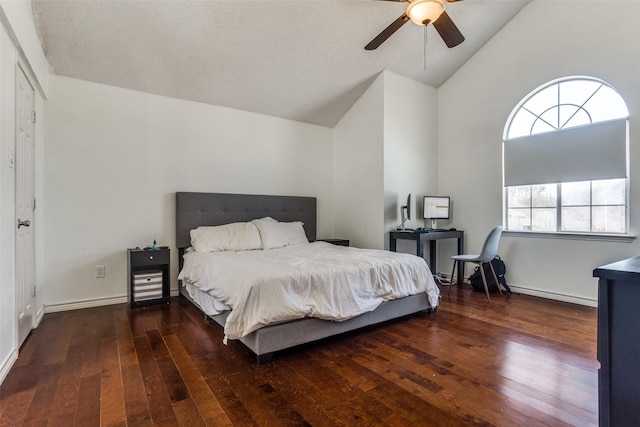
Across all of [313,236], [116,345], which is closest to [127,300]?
[116,345]

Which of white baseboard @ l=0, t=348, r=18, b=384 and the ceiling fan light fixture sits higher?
the ceiling fan light fixture

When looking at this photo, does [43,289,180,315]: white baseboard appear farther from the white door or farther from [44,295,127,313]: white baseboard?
the white door

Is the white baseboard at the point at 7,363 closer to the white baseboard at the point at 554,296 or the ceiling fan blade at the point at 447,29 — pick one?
the ceiling fan blade at the point at 447,29

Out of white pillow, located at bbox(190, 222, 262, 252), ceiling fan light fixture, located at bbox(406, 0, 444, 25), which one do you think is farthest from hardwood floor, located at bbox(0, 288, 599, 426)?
ceiling fan light fixture, located at bbox(406, 0, 444, 25)

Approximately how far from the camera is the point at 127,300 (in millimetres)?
3641

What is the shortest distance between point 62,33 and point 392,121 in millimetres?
3633

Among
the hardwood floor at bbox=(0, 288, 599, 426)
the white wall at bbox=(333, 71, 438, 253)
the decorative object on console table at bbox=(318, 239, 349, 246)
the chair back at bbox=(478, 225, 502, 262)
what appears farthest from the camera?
the decorative object on console table at bbox=(318, 239, 349, 246)

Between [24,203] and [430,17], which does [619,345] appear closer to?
[430,17]

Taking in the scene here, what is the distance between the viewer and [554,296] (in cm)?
380

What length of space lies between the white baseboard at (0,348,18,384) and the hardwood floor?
49 millimetres

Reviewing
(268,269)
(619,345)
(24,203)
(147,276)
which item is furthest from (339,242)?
(619,345)

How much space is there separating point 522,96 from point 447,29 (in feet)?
6.18

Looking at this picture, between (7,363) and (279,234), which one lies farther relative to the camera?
(279,234)

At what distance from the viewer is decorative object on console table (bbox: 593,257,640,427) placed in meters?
0.81
